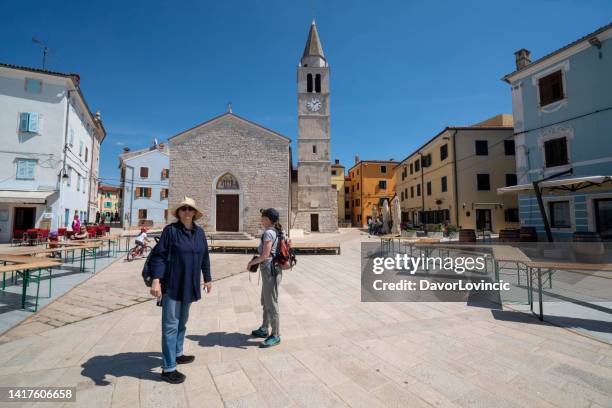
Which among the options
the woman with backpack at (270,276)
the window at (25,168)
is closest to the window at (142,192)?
the window at (25,168)

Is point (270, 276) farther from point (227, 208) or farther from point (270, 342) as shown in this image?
point (227, 208)

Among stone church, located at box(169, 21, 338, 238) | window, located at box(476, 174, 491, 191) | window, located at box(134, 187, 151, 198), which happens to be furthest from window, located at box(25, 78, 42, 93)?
window, located at box(476, 174, 491, 191)

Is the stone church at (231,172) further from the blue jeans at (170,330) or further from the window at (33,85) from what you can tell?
the blue jeans at (170,330)

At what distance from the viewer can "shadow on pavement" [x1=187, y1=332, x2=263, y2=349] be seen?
336 centimetres

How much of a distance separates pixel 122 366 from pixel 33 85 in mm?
20959

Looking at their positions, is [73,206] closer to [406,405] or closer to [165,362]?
[165,362]

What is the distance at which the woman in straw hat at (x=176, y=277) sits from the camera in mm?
2547

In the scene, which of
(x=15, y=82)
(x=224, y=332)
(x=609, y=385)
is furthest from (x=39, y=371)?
(x=15, y=82)

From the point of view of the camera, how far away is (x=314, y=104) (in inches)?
1075

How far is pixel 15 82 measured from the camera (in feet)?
51.6

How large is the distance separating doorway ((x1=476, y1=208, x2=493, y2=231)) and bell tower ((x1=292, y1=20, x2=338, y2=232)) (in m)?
11.2

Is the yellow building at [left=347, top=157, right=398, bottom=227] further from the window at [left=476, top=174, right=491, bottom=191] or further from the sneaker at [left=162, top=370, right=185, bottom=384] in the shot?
the sneaker at [left=162, top=370, right=185, bottom=384]

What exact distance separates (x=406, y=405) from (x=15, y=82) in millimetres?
23405

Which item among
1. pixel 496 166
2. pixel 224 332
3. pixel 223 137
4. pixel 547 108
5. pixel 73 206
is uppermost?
pixel 223 137
